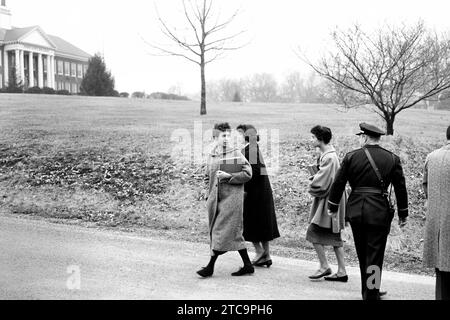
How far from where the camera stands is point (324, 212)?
6477mm

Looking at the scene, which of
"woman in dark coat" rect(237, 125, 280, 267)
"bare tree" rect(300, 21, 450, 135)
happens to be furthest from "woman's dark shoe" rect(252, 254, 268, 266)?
"bare tree" rect(300, 21, 450, 135)

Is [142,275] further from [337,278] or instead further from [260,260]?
[337,278]

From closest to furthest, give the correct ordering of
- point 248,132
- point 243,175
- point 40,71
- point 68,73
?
point 243,175, point 248,132, point 40,71, point 68,73

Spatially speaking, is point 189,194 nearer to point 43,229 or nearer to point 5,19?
point 43,229

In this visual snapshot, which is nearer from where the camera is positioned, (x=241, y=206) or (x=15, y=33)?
(x=241, y=206)

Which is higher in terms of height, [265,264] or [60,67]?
[60,67]

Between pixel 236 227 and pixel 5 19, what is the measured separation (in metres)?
75.0

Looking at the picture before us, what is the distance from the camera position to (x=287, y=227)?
9672 millimetres

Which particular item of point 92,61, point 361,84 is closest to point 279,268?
point 361,84

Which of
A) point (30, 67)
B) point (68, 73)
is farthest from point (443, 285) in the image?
point (68, 73)

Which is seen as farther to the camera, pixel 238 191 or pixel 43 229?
pixel 43 229

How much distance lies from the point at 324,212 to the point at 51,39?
8236 centimetres

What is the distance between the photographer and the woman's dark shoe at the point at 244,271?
6672mm

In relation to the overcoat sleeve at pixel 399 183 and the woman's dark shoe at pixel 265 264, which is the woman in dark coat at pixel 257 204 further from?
the overcoat sleeve at pixel 399 183
